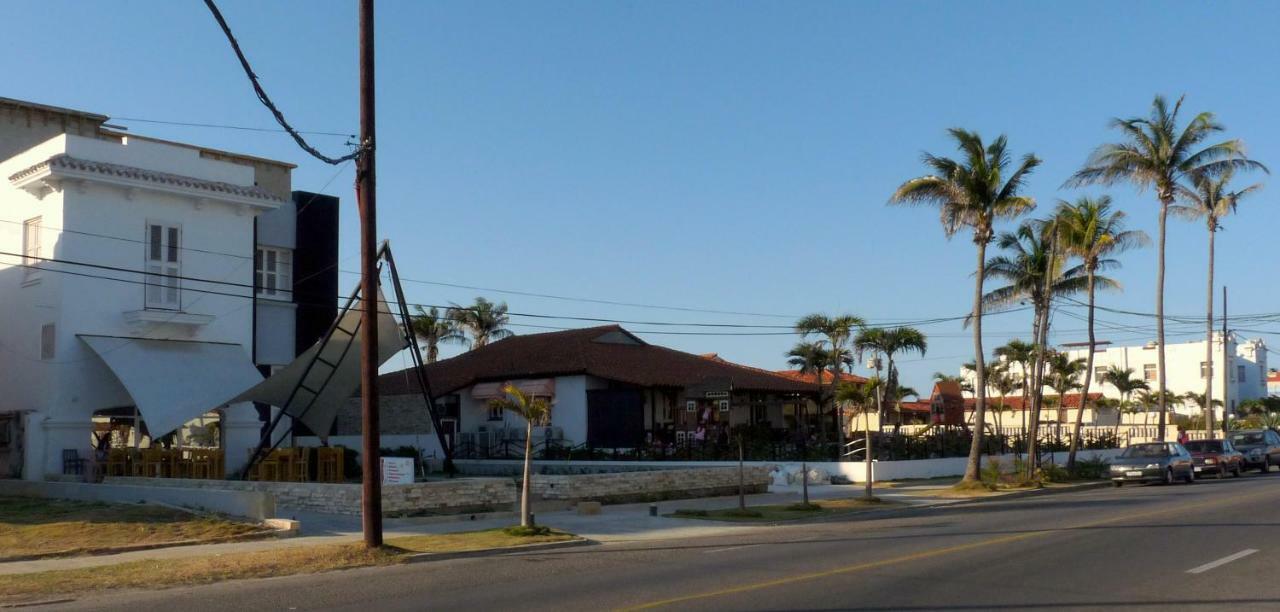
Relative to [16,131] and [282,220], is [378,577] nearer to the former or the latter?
[282,220]

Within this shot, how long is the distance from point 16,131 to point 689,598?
1166 inches

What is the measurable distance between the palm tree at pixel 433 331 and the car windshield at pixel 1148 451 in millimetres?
37991

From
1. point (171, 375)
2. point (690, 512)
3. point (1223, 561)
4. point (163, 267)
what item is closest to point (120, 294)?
point (163, 267)

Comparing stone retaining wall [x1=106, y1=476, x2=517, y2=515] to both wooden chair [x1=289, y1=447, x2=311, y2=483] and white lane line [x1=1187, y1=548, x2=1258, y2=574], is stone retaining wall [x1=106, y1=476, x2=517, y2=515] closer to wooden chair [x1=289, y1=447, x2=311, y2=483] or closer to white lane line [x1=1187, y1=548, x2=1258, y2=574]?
wooden chair [x1=289, y1=447, x2=311, y2=483]

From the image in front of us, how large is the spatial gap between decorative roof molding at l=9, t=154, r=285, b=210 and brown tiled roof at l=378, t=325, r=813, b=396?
501 inches

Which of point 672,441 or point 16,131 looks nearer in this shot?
point 16,131

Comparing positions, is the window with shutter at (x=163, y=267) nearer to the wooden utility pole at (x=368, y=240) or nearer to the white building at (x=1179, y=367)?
the wooden utility pole at (x=368, y=240)

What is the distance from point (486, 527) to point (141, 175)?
14174 millimetres

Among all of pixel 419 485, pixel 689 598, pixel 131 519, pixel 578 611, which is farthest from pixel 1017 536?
pixel 131 519

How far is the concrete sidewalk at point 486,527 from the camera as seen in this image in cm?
1648

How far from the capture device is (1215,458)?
39.1 meters

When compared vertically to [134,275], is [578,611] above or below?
below

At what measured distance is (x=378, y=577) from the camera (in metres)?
14.5

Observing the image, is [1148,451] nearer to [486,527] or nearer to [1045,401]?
[486,527]
